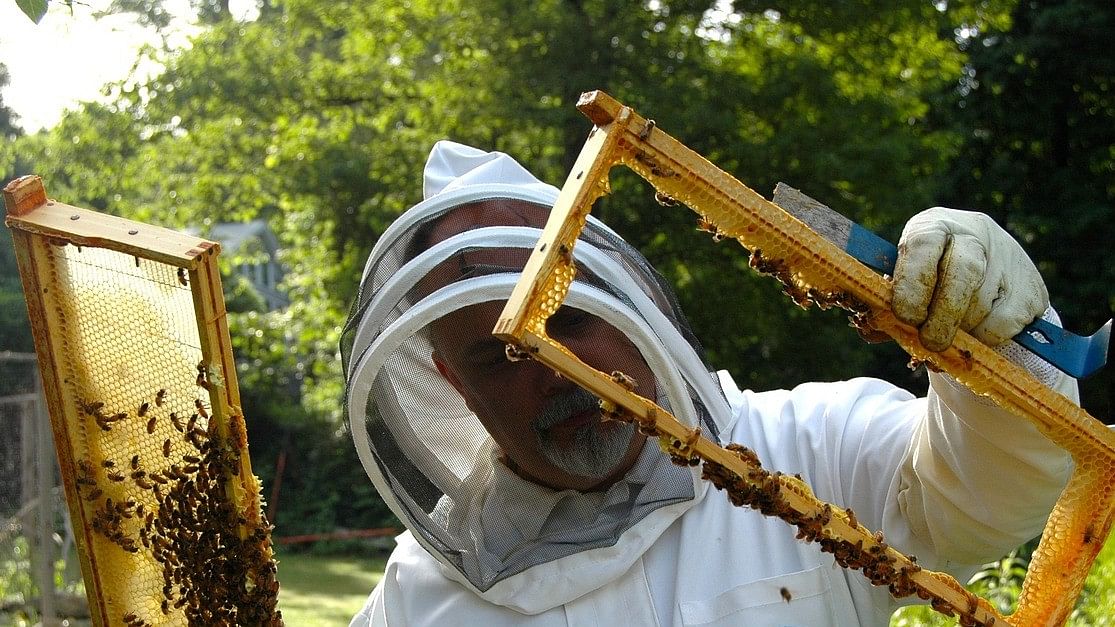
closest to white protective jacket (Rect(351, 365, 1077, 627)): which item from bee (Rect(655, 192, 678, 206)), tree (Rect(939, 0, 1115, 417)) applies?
bee (Rect(655, 192, 678, 206))

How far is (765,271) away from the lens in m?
1.99

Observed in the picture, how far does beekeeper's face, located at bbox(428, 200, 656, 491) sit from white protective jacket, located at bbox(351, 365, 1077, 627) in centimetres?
24

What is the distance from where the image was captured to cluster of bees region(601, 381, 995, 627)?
6.07 ft

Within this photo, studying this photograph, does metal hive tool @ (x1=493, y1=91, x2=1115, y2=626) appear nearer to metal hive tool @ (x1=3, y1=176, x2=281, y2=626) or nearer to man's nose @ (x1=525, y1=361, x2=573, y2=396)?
man's nose @ (x1=525, y1=361, x2=573, y2=396)

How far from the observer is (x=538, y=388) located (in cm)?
267

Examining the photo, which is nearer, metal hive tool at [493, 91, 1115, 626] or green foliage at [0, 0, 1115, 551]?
metal hive tool at [493, 91, 1115, 626]

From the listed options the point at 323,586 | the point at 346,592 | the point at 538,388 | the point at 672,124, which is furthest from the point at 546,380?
the point at 323,586

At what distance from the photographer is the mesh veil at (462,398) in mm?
2564

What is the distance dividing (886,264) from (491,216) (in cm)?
109

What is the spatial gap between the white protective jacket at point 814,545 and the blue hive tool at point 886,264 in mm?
210

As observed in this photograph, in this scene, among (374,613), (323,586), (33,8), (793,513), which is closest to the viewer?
(793,513)

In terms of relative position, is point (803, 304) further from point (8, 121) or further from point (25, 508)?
point (8, 121)

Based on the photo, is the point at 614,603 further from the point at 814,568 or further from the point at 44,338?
the point at 44,338

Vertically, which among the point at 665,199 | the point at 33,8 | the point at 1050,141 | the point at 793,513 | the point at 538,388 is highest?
the point at 1050,141
